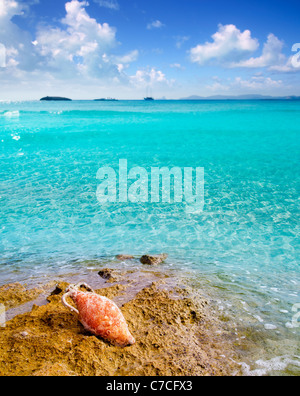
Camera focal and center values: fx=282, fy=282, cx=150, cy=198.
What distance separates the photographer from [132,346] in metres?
4.29

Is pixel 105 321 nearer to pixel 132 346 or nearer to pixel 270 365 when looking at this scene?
pixel 132 346

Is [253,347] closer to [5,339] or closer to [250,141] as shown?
[5,339]

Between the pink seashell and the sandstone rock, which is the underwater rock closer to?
the sandstone rock

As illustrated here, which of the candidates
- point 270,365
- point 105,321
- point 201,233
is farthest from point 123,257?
point 270,365

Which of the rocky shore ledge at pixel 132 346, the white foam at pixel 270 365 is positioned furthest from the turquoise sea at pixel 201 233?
the rocky shore ledge at pixel 132 346

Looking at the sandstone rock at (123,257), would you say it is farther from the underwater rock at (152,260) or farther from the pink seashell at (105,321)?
the pink seashell at (105,321)

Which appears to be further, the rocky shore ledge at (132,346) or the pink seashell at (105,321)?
the pink seashell at (105,321)

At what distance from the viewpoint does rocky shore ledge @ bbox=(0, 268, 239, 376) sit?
3.90 meters

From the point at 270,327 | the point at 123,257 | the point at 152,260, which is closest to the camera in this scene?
the point at 270,327

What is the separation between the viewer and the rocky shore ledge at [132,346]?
3898 millimetres

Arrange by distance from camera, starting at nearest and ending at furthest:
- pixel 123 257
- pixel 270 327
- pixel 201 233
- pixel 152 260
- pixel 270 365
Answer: pixel 270 365 < pixel 270 327 < pixel 152 260 < pixel 123 257 < pixel 201 233

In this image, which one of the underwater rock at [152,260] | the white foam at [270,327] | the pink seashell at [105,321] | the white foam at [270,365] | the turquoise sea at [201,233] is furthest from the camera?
the underwater rock at [152,260]

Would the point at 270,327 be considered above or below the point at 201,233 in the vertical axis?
below

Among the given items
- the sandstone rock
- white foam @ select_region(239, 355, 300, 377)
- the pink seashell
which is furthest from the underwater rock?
white foam @ select_region(239, 355, 300, 377)
